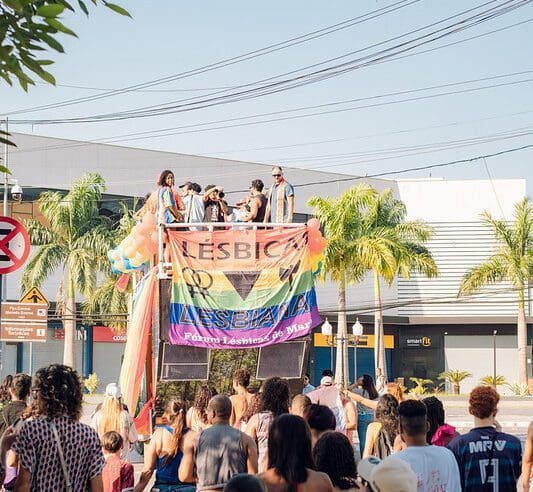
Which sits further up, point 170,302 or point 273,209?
point 273,209

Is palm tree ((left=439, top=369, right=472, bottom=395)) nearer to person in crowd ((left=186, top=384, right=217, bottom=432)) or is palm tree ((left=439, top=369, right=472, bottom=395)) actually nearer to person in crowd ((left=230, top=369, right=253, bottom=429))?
person in crowd ((left=230, top=369, right=253, bottom=429))

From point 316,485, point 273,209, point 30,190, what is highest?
point 30,190

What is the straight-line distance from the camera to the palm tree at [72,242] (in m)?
44.6

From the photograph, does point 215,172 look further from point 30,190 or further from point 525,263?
point 525,263

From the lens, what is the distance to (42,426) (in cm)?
617

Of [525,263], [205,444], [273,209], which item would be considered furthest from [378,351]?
[205,444]

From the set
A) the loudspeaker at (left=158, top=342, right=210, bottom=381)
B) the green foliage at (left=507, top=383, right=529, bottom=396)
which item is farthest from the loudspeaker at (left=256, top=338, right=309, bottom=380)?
the green foliage at (left=507, top=383, right=529, bottom=396)

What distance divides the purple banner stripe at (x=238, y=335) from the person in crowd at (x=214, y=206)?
2.02 meters

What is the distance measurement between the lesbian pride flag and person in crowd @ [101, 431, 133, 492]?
253 inches

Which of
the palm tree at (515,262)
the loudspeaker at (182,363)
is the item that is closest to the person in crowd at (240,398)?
the loudspeaker at (182,363)

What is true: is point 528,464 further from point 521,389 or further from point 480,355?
point 480,355

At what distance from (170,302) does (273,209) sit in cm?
223

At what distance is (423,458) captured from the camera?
6609 millimetres

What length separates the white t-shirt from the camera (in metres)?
6.57
